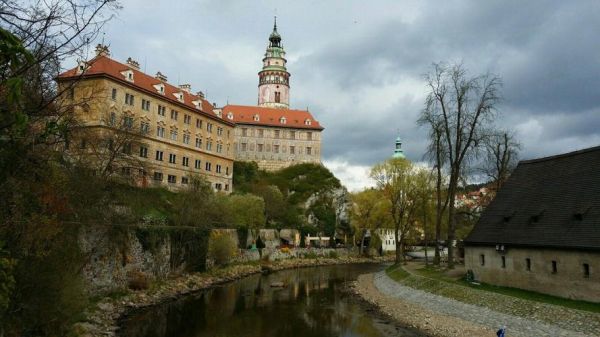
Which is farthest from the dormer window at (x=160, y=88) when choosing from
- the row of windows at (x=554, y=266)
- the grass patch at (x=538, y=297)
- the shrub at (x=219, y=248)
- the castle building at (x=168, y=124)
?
the row of windows at (x=554, y=266)

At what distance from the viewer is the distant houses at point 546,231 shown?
18.5 metres

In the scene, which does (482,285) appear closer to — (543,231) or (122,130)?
(543,231)

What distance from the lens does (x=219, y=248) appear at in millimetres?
37781

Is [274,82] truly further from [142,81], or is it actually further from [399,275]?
[399,275]

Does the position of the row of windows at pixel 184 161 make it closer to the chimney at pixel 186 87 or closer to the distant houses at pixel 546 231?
the chimney at pixel 186 87

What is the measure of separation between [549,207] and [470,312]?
6.81m

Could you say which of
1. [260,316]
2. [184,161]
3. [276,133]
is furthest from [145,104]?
[276,133]

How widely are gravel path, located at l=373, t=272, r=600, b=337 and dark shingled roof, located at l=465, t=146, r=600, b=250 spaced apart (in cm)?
373

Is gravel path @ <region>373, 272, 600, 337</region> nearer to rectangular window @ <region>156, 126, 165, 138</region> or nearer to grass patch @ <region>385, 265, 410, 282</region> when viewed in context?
grass patch @ <region>385, 265, 410, 282</region>

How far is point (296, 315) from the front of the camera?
24078mm

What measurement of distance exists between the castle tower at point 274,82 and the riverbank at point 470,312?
6477cm

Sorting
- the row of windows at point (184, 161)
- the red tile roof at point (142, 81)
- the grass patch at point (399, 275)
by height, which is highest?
the red tile roof at point (142, 81)

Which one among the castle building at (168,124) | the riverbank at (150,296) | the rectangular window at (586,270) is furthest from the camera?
the castle building at (168,124)

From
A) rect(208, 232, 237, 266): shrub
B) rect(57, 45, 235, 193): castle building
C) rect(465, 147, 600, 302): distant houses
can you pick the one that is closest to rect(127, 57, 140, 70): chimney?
rect(57, 45, 235, 193): castle building
